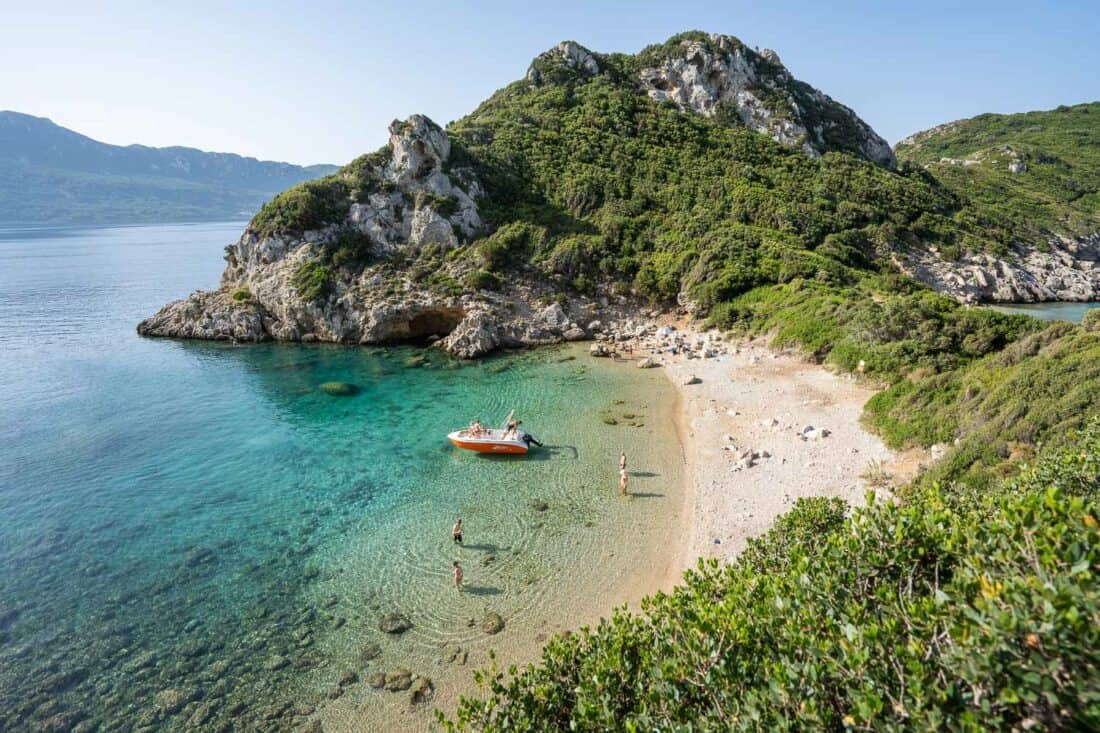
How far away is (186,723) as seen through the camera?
12281 mm

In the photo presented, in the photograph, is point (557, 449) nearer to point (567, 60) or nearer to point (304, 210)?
point (304, 210)

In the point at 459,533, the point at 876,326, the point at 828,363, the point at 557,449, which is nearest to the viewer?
the point at 459,533

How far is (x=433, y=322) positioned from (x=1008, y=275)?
2537 inches

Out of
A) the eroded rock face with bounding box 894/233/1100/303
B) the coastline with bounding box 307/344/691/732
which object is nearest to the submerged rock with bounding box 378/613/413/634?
the coastline with bounding box 307/344/691/732

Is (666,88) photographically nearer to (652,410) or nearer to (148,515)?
(652,410)

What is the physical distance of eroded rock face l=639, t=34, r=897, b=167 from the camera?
71.8m

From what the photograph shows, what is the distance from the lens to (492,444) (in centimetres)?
2527

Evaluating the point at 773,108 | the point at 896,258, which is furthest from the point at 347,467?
the point at 773,108

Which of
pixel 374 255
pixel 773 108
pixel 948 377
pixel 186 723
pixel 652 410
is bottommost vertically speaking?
pixel 186 723

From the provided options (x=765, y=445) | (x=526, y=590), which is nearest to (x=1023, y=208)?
(x=765, y=445)

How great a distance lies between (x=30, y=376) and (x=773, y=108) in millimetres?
89690

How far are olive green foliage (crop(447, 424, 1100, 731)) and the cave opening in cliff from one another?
1551 inches

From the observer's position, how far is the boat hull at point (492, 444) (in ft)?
82.3

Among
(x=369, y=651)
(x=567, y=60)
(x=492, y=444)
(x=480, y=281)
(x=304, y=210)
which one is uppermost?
(x=567, y=60)
